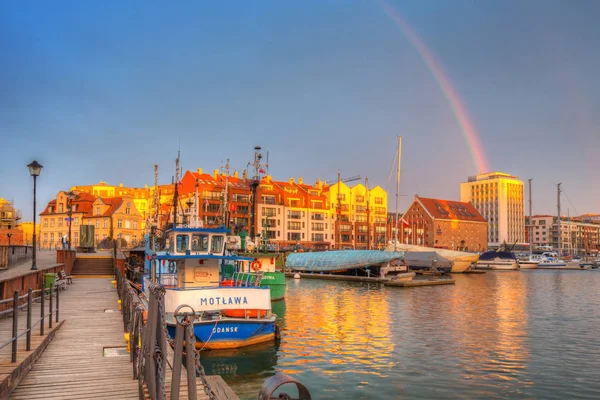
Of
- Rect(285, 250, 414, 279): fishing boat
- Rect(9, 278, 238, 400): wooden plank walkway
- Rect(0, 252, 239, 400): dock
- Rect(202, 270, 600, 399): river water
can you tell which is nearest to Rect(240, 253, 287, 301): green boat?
Rect(202, 270, 600, 399): river water

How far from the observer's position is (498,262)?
117 meters

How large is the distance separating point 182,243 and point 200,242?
0.93m

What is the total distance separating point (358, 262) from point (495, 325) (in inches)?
1708

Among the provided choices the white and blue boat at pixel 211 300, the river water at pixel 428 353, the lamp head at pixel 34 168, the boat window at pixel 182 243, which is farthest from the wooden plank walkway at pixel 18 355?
the lamp head at pixel 34 168

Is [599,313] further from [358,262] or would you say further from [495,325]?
[358,262]

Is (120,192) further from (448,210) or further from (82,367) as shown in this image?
(82,367)

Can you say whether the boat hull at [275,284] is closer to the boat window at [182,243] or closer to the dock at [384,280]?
the boat window at [182,243]

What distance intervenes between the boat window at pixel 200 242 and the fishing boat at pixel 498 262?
3848 inches

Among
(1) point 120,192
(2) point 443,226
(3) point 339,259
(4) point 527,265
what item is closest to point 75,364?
(3) point 339,259

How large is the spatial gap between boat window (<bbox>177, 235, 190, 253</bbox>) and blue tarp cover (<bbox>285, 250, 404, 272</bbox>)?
50890 millimetres

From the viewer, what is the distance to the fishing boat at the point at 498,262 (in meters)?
115

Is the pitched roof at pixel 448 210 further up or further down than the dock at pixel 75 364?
further up

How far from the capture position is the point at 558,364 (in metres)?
22.2

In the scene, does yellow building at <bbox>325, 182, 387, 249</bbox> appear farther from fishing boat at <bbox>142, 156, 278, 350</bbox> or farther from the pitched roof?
fishing boat at <bbox>142, 156, 278, 350</bbox>
